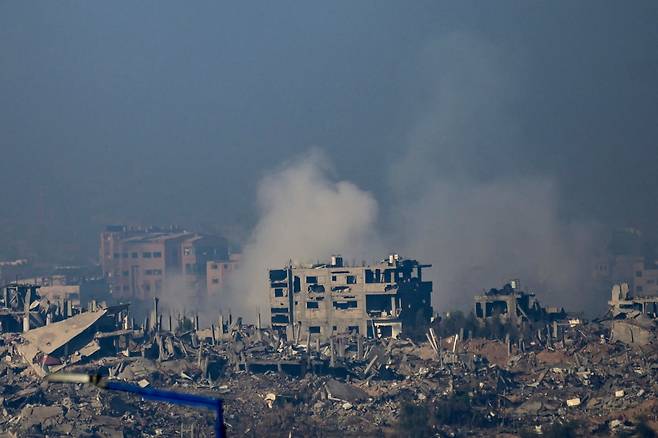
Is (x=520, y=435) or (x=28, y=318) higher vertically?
(x=28, y=318)

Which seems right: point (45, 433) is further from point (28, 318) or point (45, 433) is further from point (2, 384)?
point (28, 318)

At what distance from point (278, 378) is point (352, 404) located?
22.7ft

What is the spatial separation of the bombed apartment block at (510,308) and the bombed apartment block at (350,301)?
354cm

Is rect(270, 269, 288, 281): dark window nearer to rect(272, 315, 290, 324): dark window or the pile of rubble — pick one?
rect(272, 315, 290, 324): dark window

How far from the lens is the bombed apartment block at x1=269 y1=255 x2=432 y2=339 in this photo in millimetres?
81562

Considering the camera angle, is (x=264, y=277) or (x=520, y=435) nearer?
(x=520, y=435)

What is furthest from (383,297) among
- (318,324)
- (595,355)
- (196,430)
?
(196,430)

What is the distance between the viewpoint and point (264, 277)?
10556 centimetres

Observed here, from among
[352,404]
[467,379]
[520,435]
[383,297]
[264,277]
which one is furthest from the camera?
[264,277]

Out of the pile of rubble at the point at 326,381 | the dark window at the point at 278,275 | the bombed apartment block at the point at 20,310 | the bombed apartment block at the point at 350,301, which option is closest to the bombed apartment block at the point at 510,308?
the pile of rubble at the point at 326,381

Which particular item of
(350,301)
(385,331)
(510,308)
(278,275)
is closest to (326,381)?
(510,308)

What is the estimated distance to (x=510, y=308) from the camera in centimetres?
7712

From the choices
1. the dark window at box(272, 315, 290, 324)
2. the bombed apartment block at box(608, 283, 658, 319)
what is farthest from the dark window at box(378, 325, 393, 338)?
the bombed apartment block at box(608, 283, 658, 319)

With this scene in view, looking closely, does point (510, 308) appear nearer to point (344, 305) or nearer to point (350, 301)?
point (350, 301)
